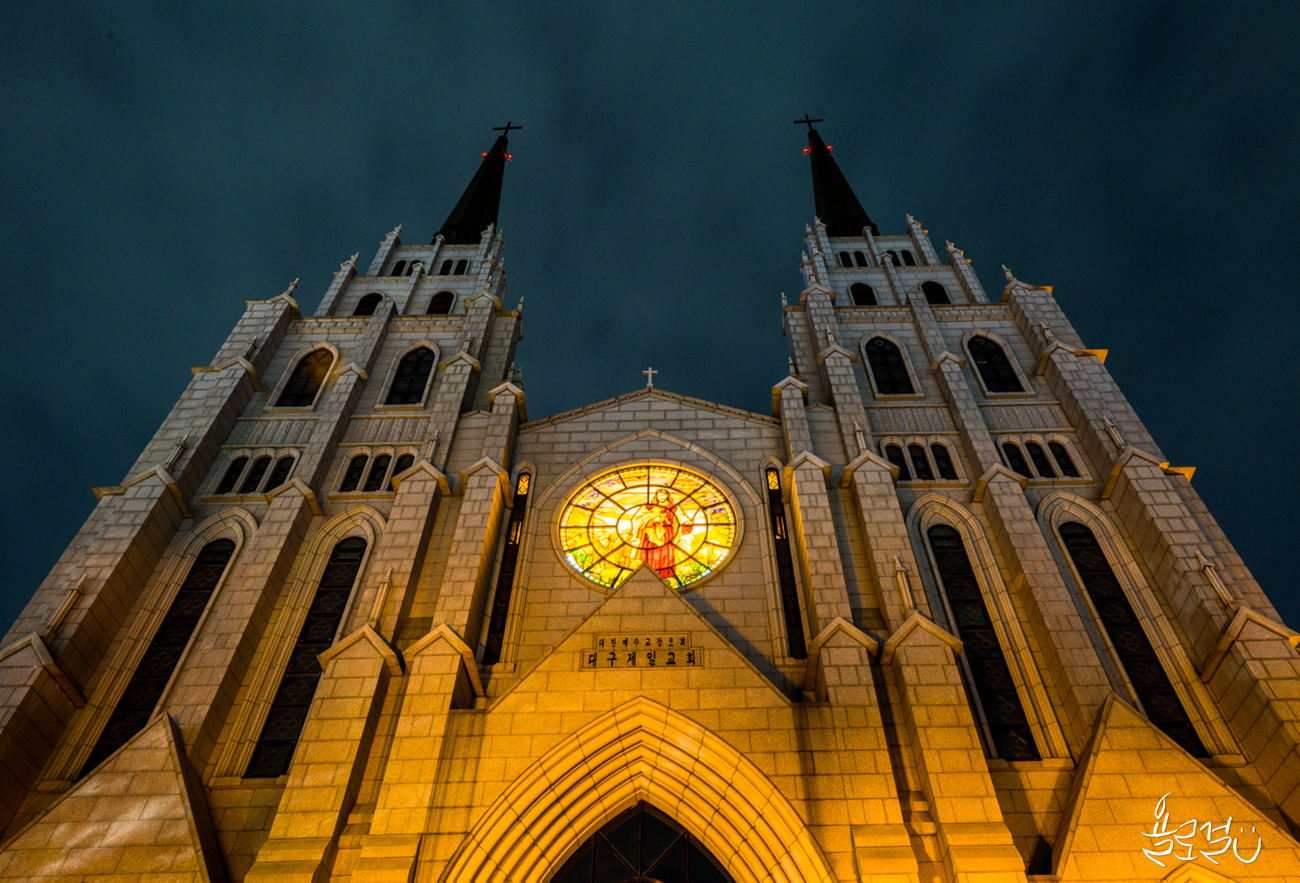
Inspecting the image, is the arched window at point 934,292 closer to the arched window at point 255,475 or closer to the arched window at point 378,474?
the arched window at point 378,474

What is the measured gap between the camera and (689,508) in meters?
16.9

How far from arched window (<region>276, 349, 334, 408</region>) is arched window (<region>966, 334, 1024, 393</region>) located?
53.9 feet

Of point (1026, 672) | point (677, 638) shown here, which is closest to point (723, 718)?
point (677, 638)

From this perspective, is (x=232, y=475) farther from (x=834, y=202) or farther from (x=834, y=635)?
(x=834, y=202)

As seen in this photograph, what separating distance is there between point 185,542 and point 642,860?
1105 cm

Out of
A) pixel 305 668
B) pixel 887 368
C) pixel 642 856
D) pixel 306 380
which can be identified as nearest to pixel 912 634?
pixel 642 856

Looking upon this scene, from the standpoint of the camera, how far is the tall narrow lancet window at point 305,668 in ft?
42.5

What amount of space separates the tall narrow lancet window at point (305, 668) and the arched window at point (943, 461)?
12016 mm

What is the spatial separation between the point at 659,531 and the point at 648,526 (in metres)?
0.25

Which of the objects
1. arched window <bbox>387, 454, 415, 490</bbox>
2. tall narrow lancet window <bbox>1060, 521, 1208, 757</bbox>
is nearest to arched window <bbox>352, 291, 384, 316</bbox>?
arched window <bbox>387, 454, 415, 490</bbox>

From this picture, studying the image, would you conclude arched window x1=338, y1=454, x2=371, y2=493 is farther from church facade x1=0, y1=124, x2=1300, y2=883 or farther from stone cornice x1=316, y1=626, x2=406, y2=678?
stone cornice x1=316, y1=626, x2=406, y2=678

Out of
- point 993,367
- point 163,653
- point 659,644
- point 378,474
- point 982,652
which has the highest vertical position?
point 993,367

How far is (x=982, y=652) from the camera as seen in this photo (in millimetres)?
14000

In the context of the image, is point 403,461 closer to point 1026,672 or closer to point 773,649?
point 773,649
